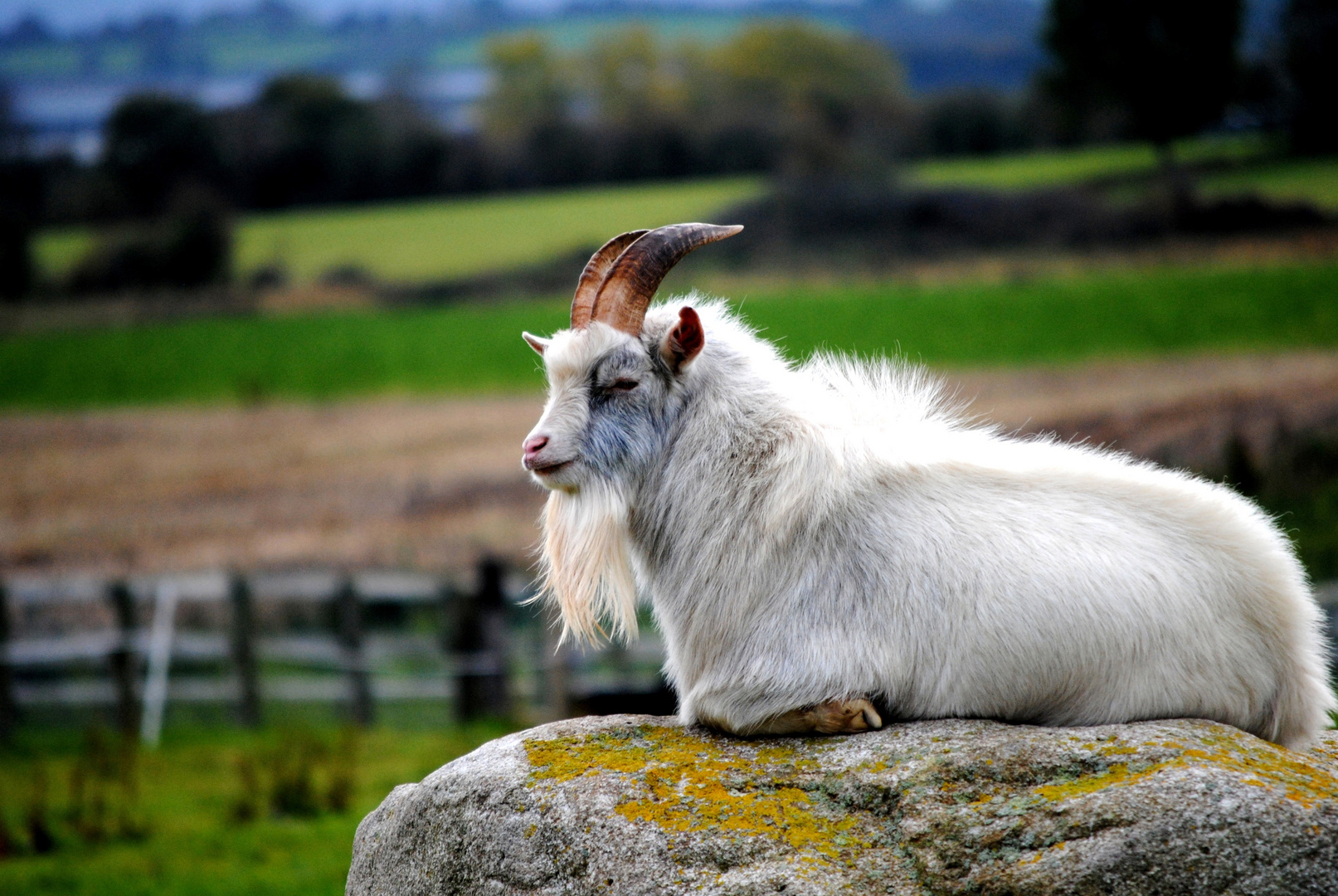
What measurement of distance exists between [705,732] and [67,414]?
16475 millimetres

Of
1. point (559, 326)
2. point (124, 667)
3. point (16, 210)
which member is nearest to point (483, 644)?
point (124, 667)

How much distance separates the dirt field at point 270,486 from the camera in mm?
16641

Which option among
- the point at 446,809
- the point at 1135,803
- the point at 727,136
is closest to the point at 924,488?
the point at 1135,803

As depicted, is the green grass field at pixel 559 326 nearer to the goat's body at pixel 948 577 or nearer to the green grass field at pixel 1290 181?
the green grass field at pixel 1290 181

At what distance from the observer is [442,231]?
19984mm

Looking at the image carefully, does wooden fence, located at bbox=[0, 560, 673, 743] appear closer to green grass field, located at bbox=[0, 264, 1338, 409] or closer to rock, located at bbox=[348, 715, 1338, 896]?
green grass field, located at bbox=[0, 264, 1338, 409]

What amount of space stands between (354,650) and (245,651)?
1.63 m

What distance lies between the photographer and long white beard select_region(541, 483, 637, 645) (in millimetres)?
4543

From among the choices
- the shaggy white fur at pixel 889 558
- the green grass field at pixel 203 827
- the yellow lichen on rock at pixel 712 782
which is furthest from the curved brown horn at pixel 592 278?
the green grass field at pixel 203 827

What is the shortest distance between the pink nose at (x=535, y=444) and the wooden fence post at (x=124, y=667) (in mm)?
12888

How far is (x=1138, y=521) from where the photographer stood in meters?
4.32

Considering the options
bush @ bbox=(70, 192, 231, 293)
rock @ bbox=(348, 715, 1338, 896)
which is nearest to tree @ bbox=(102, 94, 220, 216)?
bush @ bbox=(70, 192, 231, 293)

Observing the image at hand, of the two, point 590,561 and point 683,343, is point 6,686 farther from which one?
point 683,343

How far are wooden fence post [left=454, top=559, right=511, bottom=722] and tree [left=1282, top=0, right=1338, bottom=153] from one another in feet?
37.9
